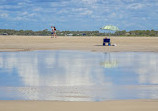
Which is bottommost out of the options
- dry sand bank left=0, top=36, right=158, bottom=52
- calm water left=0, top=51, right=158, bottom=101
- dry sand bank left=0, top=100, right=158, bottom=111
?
dry sand bank left=0, top=36, right=158, bottom=52

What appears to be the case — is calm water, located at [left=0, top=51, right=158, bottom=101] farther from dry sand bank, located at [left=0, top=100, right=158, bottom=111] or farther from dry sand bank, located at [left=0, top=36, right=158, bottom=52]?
dry sand bank, located at [left=0, top=36, right=158, bottom=52]

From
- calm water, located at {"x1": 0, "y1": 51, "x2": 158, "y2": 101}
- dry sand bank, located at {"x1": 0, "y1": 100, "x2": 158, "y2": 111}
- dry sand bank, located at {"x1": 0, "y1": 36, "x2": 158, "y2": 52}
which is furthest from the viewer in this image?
dry sand bank, located at {"x1": 0, "y1": 36, "x2": 158, "y2": 52}

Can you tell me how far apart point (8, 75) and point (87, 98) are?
5136mm

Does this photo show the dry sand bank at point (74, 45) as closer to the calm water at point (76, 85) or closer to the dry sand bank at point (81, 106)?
the calm water at point (76, 85)

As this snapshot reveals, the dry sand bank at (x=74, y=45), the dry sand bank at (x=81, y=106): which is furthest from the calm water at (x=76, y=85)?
the dry sand bank at (x=74, y=45)

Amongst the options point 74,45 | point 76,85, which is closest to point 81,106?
point 76,85

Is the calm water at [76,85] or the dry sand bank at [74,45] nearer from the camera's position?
the calm water at [76,85]

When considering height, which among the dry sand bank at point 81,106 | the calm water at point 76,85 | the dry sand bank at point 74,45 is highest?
the dry sand bank at point 81,106

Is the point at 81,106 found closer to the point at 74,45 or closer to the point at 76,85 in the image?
the point at 76,85

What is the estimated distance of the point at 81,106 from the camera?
24.1 feet

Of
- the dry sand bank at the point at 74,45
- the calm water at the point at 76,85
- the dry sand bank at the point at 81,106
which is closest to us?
the dry sand bank at the point at 81,106

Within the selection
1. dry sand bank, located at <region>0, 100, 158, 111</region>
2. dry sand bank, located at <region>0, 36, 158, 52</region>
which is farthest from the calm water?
dry sand bank, located at <region>0, 36, 158, 52</region>

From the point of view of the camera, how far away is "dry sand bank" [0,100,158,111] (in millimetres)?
7133

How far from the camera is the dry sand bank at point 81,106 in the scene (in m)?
7.13
